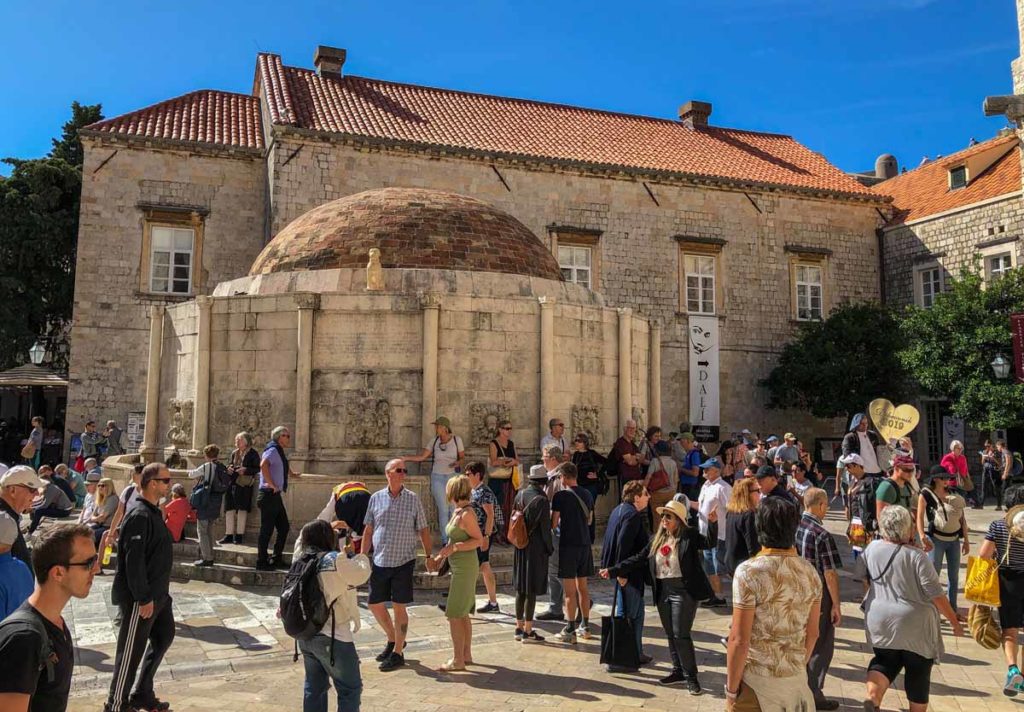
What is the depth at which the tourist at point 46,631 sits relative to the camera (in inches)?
105

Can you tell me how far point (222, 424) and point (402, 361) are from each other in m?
2.82

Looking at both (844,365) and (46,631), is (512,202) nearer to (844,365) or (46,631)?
(844,365)

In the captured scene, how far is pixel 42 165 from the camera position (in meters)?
25.6

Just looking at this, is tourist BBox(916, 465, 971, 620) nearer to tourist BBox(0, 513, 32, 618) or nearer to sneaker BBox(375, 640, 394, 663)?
sneaker BBox(375, 640, 394, 663)

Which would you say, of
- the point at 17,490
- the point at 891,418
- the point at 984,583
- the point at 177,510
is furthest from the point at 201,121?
the point at 984,583

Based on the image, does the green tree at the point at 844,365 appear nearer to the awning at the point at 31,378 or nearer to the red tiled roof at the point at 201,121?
the red tiled roof at the point at 201,121

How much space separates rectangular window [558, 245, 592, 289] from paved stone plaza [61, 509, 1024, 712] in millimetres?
17355

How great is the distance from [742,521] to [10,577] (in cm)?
528

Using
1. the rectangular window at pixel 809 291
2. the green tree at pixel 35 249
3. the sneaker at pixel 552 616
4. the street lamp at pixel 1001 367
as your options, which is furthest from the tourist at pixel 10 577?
the rectangular window at pixel 809 291

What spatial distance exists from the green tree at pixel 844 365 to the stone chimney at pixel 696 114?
9631 mm

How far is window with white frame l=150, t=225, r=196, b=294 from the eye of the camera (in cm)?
2203

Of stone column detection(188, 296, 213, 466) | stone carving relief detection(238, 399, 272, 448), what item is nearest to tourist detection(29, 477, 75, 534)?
stone column detection(188, 296, 213, 466)

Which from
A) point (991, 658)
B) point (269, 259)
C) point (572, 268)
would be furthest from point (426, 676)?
point (572, 268)

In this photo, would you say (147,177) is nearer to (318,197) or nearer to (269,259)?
(318,197)
